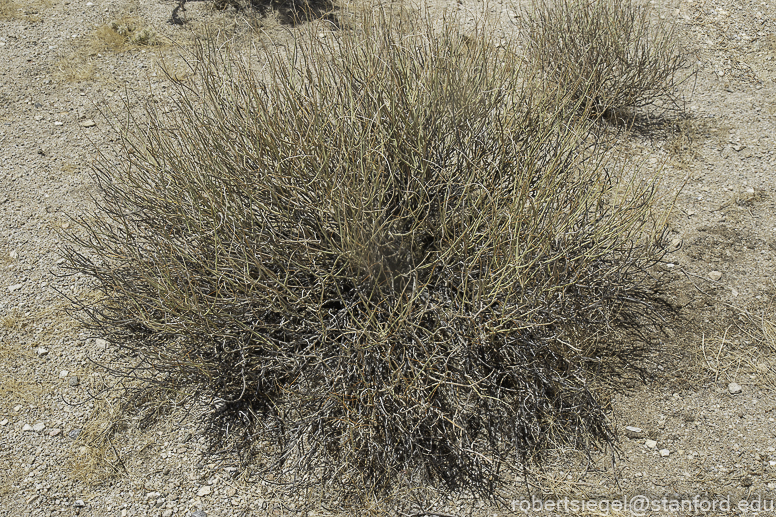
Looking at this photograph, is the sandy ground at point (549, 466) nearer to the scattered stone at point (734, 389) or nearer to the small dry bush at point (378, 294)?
the scattered stone at point (734, 389)

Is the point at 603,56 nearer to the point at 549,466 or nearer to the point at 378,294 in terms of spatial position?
the point at 378,294

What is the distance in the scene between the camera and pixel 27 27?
5.62 meters

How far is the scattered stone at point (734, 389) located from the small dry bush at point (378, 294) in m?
0.46

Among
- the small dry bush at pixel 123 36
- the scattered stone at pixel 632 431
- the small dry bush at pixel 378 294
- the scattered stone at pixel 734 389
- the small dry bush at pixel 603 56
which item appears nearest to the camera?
the small dry bush at pixel 378 294

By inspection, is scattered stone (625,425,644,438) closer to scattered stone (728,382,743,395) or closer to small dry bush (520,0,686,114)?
scattered stone (728,382,743,395)

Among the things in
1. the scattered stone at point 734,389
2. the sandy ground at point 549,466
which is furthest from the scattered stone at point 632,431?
the scattered stone at point 734,389

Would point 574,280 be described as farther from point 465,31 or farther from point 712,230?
point 465,31

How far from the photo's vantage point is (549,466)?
2.54 metres

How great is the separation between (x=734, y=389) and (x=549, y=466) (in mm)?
1031

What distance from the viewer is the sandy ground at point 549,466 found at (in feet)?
8.14

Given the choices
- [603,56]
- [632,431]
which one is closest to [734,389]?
[632,431]

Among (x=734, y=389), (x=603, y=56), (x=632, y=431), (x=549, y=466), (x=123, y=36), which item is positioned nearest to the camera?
(x=549, y=466)

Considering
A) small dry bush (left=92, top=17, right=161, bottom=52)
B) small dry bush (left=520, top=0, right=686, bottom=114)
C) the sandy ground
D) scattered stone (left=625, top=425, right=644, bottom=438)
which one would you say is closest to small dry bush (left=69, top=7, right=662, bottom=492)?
scattered stone (left=625, top=425, right=644, bottom=438)

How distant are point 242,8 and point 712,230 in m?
4.80
